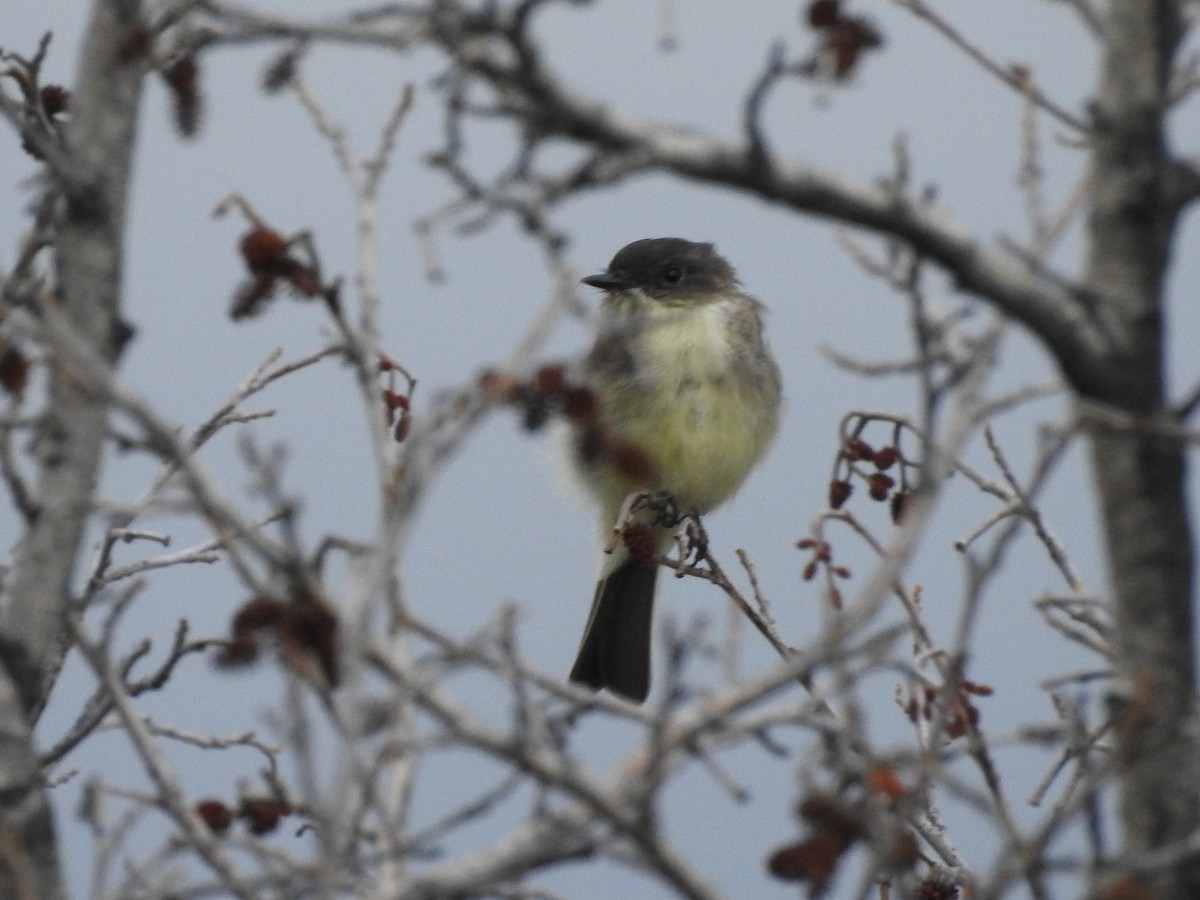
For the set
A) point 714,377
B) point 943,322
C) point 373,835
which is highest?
point 714,377

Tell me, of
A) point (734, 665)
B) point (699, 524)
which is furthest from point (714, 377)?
point (734, 665)

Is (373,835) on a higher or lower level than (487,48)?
lower

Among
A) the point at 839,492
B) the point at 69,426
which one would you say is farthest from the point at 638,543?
the point at 69,426

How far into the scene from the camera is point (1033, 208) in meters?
3.03

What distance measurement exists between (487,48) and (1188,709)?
1.58 meters

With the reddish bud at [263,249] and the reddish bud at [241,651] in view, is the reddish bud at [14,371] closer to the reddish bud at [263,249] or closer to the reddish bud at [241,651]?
the reddish bud at [263,249]

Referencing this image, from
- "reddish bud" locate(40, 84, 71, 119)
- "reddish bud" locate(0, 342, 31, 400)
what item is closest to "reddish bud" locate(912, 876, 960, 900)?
"reddish bud" locate(0, 342, 31, 400)

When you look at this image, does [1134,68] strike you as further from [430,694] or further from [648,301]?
[648,301]

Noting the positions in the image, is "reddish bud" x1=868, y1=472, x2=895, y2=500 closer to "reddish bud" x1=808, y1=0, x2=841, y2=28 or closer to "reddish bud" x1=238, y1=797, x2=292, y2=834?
"reddish bud" x1=808, y1=0, x2=841, y2=28

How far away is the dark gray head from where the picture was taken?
8.60 m

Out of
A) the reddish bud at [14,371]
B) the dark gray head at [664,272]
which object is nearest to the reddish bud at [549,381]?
the reddish bud at [14,371]

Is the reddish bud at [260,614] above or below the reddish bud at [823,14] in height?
below

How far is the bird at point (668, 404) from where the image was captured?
7801mm

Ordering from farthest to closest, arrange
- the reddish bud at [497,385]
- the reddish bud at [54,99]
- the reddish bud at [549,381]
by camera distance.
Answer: the reddish bud at [54,99], the reddish bud at [549,381], the reddish bud at [497,385]
